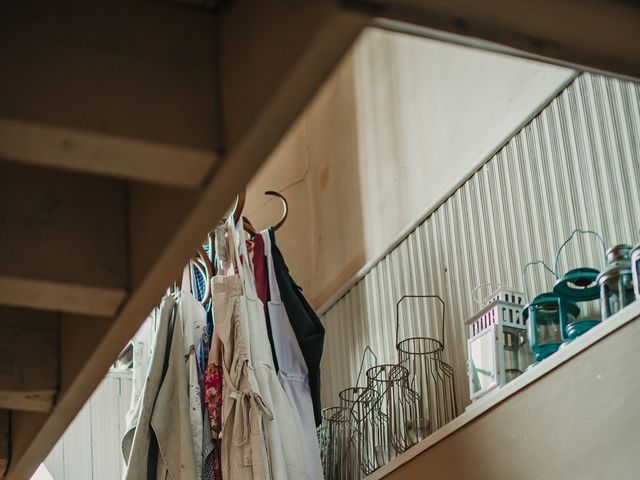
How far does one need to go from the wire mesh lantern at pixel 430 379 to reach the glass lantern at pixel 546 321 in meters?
0.65

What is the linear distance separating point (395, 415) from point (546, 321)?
0.91 meters

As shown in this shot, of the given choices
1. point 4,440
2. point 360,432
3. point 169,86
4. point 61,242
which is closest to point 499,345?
point 360,432

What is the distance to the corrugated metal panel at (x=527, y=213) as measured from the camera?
9.98 feet

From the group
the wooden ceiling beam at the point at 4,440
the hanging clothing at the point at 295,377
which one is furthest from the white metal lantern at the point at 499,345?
the wooden ceiling beam at the point at 4,440

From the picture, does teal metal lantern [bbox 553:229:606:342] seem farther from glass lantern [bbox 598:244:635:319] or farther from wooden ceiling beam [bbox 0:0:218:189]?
wooden ceiling beam [bbox 0:0:218:189]

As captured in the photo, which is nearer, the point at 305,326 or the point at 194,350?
the point at 194,350

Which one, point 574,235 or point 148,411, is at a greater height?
point 574,235

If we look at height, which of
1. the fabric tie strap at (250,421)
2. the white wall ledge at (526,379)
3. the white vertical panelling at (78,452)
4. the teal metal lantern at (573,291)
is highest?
the white vertical panelling at (78,452)

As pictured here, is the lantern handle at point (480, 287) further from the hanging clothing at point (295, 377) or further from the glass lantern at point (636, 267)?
the glass lantern at point (636, 267)

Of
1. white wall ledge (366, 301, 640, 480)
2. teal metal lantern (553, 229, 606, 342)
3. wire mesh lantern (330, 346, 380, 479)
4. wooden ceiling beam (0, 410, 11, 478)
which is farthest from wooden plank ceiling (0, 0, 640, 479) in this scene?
wire mesh lantern (330, 346, 380, 479)

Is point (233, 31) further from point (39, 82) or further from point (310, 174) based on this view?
point (310, 174)

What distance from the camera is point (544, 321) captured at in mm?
2982

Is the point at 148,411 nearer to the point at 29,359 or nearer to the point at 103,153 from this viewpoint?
the point at 29,359

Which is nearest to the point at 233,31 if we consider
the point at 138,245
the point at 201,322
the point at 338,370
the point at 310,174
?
the point at 138,245
